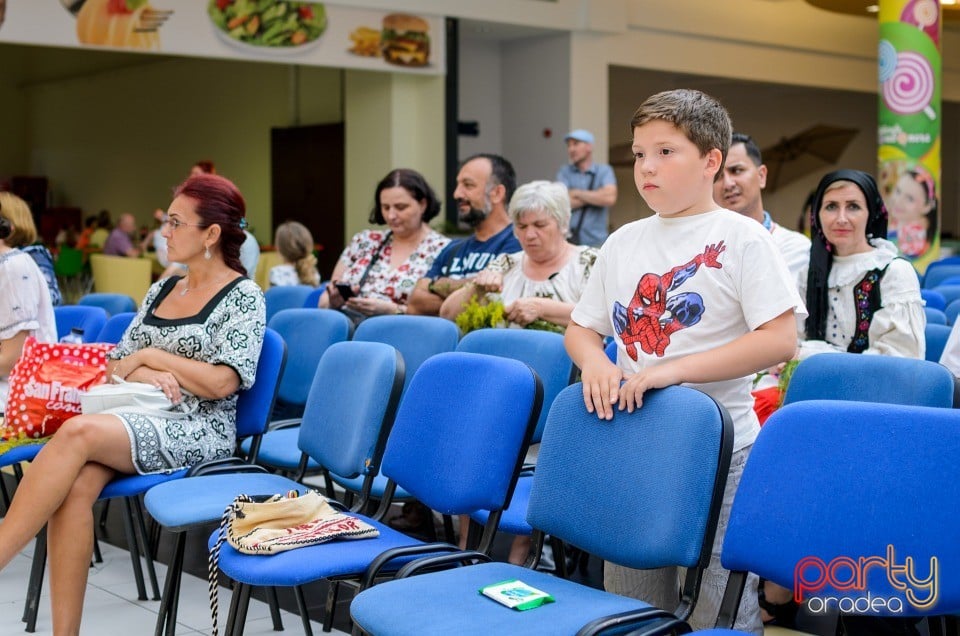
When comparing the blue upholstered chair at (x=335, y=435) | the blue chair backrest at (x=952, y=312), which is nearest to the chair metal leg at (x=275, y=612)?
the blue upholstered chair at (x=335, y=435)

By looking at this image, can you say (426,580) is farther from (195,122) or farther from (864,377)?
(195,122)

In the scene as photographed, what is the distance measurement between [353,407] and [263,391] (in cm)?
55

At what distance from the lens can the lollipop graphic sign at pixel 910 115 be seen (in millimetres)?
9953

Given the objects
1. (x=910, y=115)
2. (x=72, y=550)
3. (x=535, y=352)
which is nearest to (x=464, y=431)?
(x=535, y=352)

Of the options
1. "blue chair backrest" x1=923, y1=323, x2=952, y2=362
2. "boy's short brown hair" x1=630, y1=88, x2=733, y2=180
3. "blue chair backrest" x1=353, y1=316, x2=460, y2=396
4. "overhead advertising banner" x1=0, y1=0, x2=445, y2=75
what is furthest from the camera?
"overhead advertising banner" x1=0, y1=0, x2=445, y2=75

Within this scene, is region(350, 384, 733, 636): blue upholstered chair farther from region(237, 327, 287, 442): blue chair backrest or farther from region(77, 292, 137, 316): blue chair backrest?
region(77, 292, 137, 316): blue chair backrest

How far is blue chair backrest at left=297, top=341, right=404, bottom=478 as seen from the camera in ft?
9.34

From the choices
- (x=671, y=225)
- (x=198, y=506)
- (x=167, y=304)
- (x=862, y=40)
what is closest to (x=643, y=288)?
(x=671, y=225)

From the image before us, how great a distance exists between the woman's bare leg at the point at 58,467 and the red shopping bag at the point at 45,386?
1.19ft

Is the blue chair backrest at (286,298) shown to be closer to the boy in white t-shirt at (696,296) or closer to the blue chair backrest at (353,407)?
the blue chair backrest at (353,407)

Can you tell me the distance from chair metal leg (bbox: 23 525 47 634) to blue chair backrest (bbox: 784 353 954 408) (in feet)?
7.10

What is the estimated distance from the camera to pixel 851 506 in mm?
1876

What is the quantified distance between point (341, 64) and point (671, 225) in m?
9.12

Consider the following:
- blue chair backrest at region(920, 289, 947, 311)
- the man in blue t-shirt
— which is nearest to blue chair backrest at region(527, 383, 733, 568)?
the man in blue t-shirt
